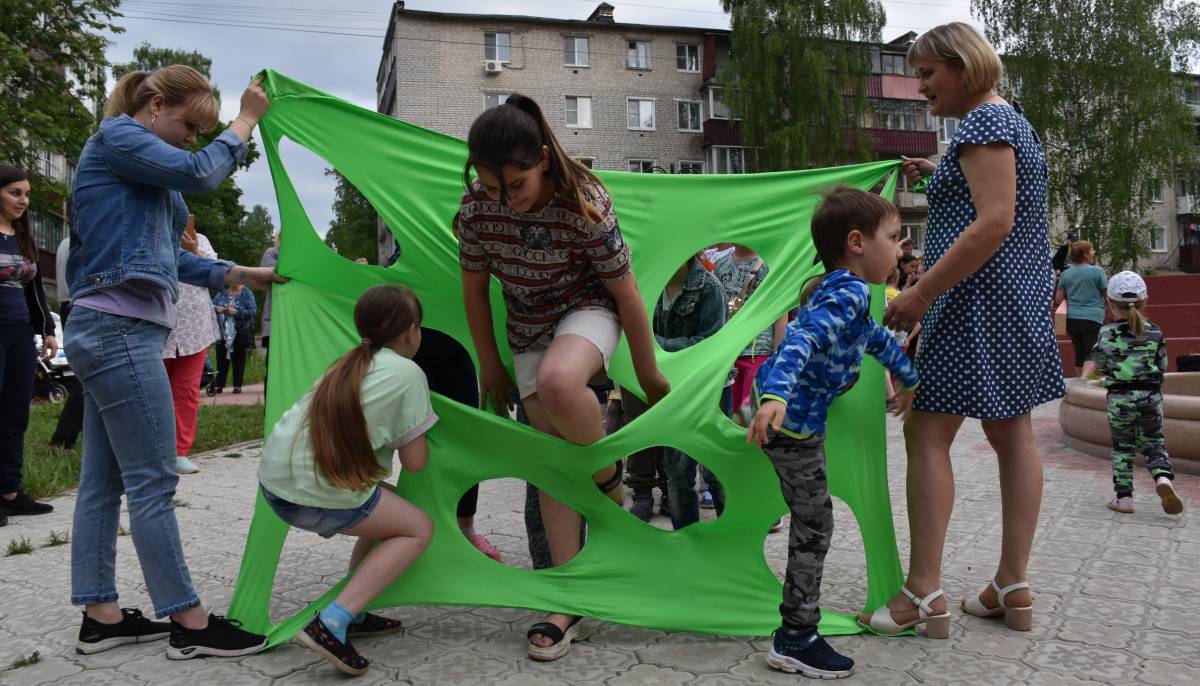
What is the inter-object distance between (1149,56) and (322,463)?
30548 mm

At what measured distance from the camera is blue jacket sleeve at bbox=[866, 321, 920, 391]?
278 cm

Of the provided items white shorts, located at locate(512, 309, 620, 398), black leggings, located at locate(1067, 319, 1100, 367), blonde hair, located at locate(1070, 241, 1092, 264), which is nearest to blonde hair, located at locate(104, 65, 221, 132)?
white shorts, located at locate(512, 309, 620, 398)

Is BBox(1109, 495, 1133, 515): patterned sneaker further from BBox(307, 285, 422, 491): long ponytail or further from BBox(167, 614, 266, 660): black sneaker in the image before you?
BBox(167, 614, 266, 660): black sneaker

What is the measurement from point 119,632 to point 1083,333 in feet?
36.2

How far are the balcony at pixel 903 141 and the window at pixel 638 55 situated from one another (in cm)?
1006

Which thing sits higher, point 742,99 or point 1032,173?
point 742,99

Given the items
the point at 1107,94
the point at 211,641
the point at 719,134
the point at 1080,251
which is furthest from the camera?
the point at 719,134

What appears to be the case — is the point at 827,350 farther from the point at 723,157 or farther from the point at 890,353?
the point at 723,157

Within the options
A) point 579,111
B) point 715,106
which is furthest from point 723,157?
point 579,111

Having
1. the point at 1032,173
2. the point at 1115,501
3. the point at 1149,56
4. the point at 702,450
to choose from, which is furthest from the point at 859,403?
the point at 1149,56

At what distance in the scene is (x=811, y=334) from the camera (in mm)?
2611

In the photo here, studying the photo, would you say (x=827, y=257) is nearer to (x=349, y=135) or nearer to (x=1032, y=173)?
(x=1032, y=173)

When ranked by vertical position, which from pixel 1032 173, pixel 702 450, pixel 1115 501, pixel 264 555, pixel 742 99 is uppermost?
pixel 742 99

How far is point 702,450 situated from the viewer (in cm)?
314
